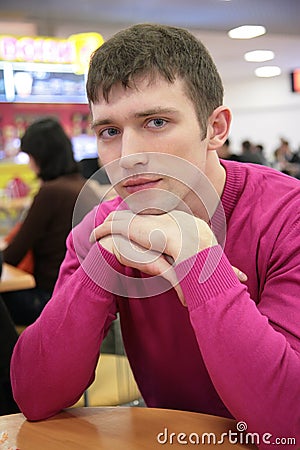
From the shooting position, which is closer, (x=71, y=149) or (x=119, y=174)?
(x=119, y=174)

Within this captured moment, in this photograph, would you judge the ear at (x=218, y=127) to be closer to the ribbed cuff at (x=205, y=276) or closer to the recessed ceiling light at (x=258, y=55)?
the ribbed cuff at (x=205, y=276)

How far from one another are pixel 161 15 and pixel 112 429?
495 centimetres

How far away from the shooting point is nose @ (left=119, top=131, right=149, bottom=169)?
0.99 meters

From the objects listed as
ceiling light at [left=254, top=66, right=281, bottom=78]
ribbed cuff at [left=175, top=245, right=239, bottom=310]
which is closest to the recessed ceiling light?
ceiling light at [left=254, top=66, right=281, bottom=78]

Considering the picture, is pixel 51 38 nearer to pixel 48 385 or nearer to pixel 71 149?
pixel 71 149

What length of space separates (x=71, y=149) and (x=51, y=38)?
304cm

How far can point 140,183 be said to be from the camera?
1.01 metres

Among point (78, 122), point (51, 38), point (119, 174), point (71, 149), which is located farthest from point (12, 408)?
point (78, 122)

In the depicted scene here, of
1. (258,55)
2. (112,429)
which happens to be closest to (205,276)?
(112,429)

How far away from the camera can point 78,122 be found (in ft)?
30.9

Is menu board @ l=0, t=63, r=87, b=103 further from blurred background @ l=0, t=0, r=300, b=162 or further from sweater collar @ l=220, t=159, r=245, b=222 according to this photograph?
sweater collar @ l=220, t=159, r=245, b=222

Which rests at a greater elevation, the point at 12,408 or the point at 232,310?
the point at 232,310

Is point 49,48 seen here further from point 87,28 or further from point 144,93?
point 144,93

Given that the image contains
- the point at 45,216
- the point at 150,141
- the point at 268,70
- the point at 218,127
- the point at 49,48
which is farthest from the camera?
the point at 268,70
